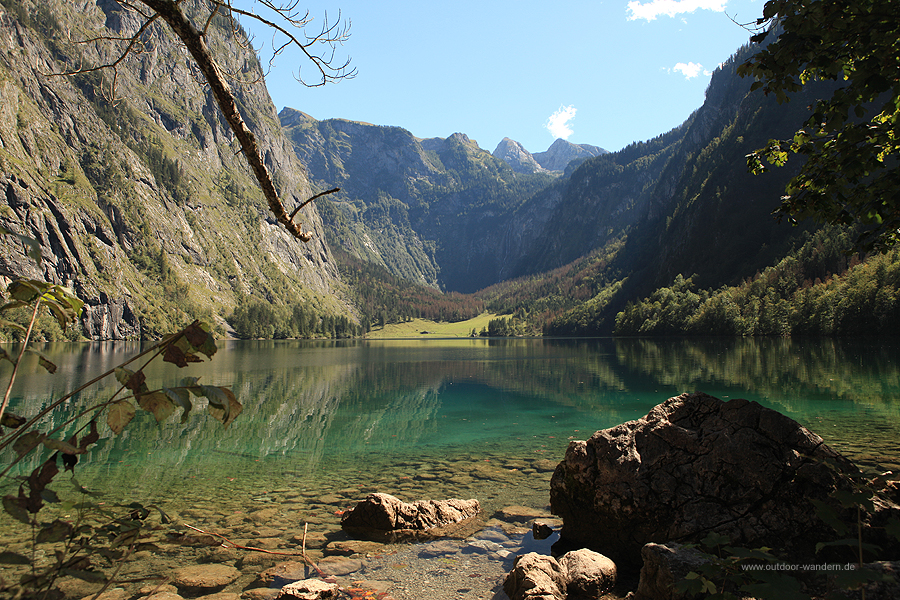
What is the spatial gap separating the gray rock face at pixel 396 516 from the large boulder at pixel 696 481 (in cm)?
248

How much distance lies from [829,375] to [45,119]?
229360mm

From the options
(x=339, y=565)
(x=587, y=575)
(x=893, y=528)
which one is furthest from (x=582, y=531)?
(x=893, y=528)

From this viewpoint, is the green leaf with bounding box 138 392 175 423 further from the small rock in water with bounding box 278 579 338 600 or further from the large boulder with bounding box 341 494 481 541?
the large boulder with bounding box 341 494 481 541

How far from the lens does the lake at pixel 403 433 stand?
1316 centimetres

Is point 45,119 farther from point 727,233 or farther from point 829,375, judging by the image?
point 727,233

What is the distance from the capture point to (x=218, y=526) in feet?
34.8

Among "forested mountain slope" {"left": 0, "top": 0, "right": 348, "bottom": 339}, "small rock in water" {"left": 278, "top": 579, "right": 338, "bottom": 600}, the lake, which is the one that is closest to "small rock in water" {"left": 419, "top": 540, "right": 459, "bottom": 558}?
the lake

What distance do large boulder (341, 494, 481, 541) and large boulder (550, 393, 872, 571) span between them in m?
2.45

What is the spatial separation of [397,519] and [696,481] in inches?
232

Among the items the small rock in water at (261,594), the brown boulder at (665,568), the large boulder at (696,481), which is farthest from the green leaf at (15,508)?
the large boulder at (696,481)

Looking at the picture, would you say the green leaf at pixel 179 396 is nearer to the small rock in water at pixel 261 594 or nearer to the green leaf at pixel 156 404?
the green leaf at pixel 156 404

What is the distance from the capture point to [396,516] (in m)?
10.0

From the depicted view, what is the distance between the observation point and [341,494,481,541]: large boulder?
32.3 feet

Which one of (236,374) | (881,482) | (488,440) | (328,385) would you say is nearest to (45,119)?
(236,374)
